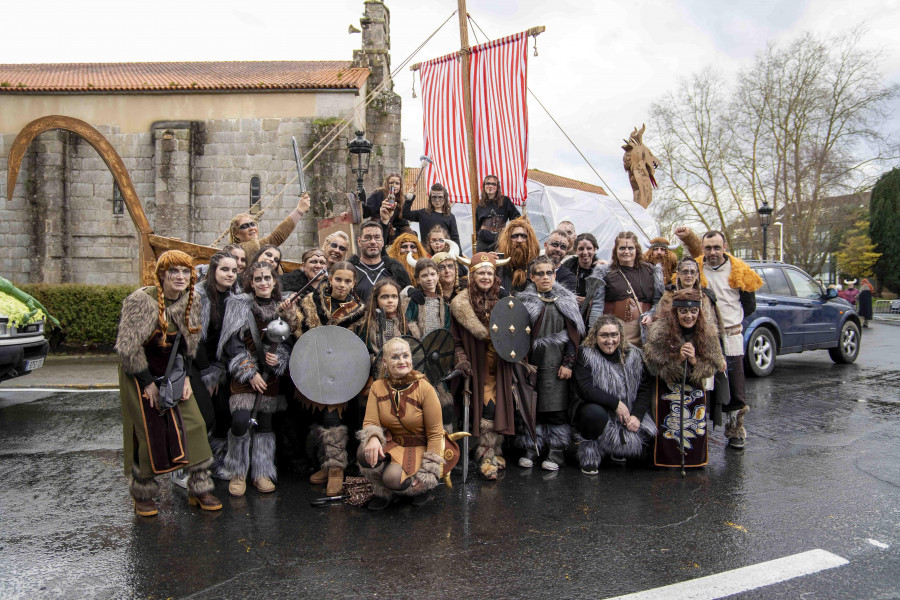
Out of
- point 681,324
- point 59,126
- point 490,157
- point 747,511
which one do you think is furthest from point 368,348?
point 59,126

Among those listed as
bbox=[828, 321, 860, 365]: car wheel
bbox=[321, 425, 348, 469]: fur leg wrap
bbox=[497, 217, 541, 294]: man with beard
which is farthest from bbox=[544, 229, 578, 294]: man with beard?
bbox=[828, 321, 860, 365]: car wheel

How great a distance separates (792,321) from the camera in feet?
32.3

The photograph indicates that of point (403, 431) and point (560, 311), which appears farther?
point (560, 311)

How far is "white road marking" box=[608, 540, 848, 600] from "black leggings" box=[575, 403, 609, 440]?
1689 millimetres

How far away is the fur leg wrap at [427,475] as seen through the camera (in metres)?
4.07

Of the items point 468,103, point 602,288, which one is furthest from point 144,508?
point 468,103

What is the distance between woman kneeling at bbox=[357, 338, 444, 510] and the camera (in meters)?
4.11

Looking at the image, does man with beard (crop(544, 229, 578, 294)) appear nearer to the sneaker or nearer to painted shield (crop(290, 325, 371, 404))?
painted shield (crop(290, 325, 371, 404))

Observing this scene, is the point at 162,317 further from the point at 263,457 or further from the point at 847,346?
the point at 847,346

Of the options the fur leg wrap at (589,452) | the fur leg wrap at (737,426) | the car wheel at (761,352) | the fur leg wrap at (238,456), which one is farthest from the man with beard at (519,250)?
the car wheel at (761,352)

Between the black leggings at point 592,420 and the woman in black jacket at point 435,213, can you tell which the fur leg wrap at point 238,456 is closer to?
the black leggings at point 592,420

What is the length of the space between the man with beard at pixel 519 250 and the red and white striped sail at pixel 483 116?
238 cm

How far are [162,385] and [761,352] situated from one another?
341 inches

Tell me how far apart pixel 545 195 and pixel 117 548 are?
1297 centimetres
